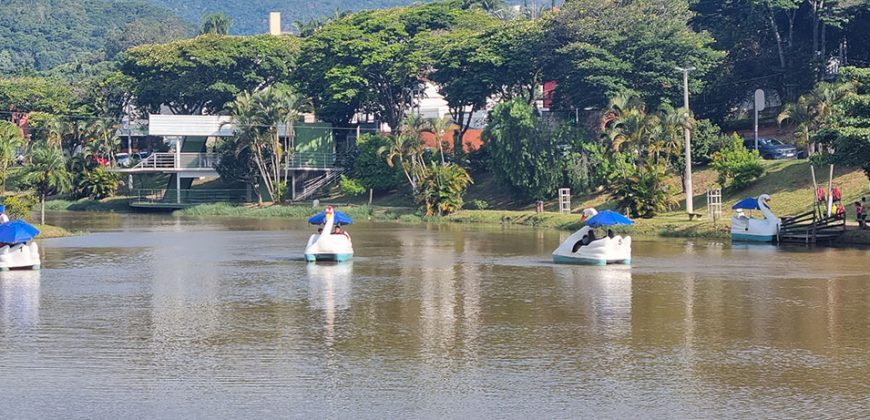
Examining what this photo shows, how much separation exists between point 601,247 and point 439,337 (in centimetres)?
1691

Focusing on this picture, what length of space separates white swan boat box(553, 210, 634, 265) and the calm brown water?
101 centimetres

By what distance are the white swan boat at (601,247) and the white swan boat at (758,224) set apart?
10655mm

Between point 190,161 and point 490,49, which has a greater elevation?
point 490,49

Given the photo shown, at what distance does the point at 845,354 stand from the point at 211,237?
40.2 m

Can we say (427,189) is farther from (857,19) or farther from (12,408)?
(12,408)

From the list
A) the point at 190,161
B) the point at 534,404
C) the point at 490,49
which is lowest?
the point at 534,404

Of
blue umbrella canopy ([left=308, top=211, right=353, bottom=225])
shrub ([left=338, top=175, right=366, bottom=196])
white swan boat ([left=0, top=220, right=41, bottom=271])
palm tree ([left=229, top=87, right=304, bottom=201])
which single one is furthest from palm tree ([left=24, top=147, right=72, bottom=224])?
blue umbrella canopy ([left=308, top=211, right=353, bottom=225])

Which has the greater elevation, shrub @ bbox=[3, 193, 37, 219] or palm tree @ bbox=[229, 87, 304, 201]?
palm tree @ bbox=[229, 87, 304, 201]

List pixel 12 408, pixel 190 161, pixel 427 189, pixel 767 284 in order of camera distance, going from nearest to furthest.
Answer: pixel 12 408, pixel 767 284, pixel 427 189, pixel 190 161

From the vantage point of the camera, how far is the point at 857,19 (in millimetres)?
76312

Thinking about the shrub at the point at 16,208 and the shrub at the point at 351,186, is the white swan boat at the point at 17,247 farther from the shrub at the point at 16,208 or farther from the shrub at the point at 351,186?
the shrub at the point at 351,186

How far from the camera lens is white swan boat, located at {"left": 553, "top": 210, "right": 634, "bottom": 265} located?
141 feet

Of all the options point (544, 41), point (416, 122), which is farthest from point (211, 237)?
point (544, 41)

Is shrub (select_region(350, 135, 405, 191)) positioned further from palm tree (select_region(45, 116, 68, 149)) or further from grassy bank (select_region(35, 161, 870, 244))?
palm tree (select_region(45, 116, 68, 149))
